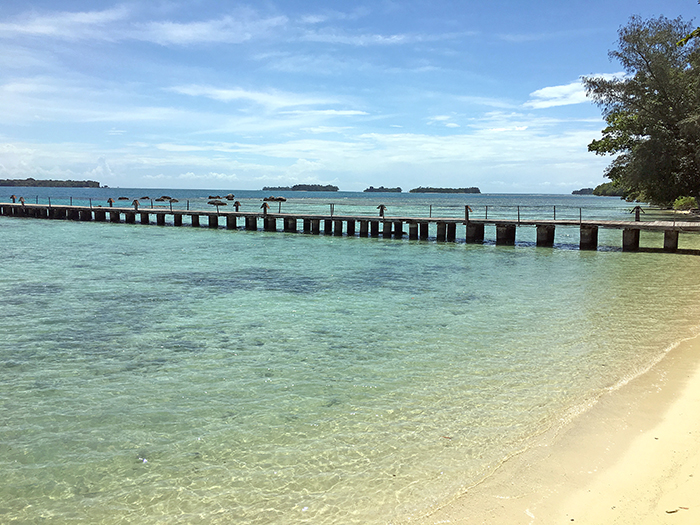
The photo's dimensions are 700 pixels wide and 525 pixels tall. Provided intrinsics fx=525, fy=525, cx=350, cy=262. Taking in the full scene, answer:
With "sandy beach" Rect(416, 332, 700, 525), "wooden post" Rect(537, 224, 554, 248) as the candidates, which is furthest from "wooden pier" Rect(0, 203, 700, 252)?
"sandy beach" Rect(416, 332, 700, 525)

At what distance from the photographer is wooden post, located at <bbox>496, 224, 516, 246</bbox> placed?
3325cm

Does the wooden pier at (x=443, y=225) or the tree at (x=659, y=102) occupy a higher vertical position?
the tree at (x=659, y=102)

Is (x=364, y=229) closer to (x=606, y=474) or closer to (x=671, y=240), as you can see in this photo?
(x=671, y=240)

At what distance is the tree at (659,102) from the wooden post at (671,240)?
7865mm

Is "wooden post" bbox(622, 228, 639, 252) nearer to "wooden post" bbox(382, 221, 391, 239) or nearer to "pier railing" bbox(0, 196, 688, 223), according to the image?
"pier railing" bbox(0, 196, 688, 223)

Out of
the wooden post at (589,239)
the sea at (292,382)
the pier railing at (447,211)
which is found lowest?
the sea at (292,382)

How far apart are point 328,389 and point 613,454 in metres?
3.94

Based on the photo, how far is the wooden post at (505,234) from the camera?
3325cm

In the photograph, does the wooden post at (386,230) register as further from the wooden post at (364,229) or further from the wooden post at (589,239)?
the wooden post at (589,239)

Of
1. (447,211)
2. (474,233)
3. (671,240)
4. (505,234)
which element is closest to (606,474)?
(671,240)

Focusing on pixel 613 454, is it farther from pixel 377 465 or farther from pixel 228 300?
pixel 228 300

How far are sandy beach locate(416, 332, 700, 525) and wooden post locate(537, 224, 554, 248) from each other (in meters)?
26.1

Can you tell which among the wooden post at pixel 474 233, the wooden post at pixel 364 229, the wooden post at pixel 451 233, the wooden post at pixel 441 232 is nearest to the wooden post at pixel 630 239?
the wooden post at pixel 474 233

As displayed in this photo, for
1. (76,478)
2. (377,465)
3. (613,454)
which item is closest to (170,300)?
(76,478)
